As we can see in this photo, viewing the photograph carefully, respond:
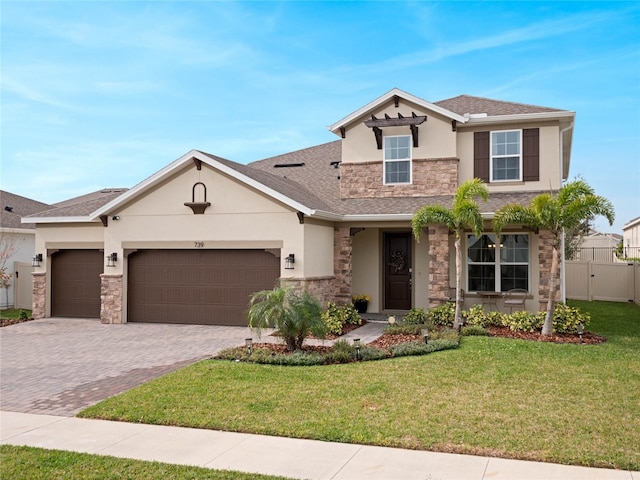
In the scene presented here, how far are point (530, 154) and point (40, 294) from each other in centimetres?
1620

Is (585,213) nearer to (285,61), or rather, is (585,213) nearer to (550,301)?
(550,301)

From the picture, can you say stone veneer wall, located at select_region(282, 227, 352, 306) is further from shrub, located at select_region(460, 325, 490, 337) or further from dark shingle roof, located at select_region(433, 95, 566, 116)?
dark shingle roof, located at select_region(433, 95, 566, 116)

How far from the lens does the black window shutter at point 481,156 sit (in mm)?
16172

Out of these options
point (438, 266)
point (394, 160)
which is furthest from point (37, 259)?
point (438, 266)

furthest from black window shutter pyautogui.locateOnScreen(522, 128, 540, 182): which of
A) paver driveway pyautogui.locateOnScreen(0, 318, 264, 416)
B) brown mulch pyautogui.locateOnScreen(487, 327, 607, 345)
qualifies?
paver driveway pyautogui.locateOnScreen(0, 318, 264, 416)

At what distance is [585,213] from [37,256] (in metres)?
16.5

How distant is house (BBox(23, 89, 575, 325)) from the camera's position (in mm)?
15258

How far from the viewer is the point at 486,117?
51.9ft

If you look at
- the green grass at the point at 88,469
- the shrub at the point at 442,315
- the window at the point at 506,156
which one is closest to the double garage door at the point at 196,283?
the shrub at the point at 442,315

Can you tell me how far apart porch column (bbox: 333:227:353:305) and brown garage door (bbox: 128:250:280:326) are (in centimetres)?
232

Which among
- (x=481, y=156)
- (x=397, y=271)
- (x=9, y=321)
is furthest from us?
(x=397, y=271)

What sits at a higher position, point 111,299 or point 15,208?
point 15,208

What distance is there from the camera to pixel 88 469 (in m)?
5.50

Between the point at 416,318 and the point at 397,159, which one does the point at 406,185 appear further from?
the point at 416,318
